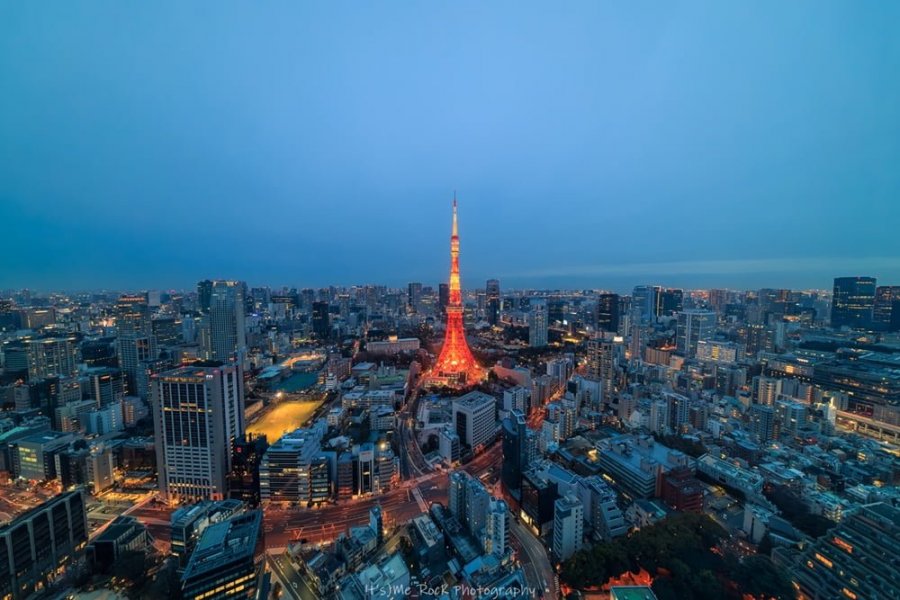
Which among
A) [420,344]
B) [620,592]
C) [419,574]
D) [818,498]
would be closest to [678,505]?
[818,498]

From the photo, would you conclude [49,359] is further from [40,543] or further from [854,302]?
[854,302]

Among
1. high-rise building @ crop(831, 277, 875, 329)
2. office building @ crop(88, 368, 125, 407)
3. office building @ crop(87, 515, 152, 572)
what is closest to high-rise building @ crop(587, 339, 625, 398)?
office building @ crop(87, 515, 152, 572)

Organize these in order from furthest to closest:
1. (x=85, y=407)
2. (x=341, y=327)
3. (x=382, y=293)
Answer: (x=382, y=293), (x=341, y=327), (x=85, y=407)

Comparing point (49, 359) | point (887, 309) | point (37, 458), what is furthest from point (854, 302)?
point (49, 359)

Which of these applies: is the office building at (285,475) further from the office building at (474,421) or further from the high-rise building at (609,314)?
the high-rise building at (609,314)

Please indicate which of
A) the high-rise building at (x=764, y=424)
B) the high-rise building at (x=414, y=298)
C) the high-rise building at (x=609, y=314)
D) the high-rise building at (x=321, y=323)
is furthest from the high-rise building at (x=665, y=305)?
the high-rise building at (x=321, y=323)

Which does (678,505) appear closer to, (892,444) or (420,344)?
(892,444)
